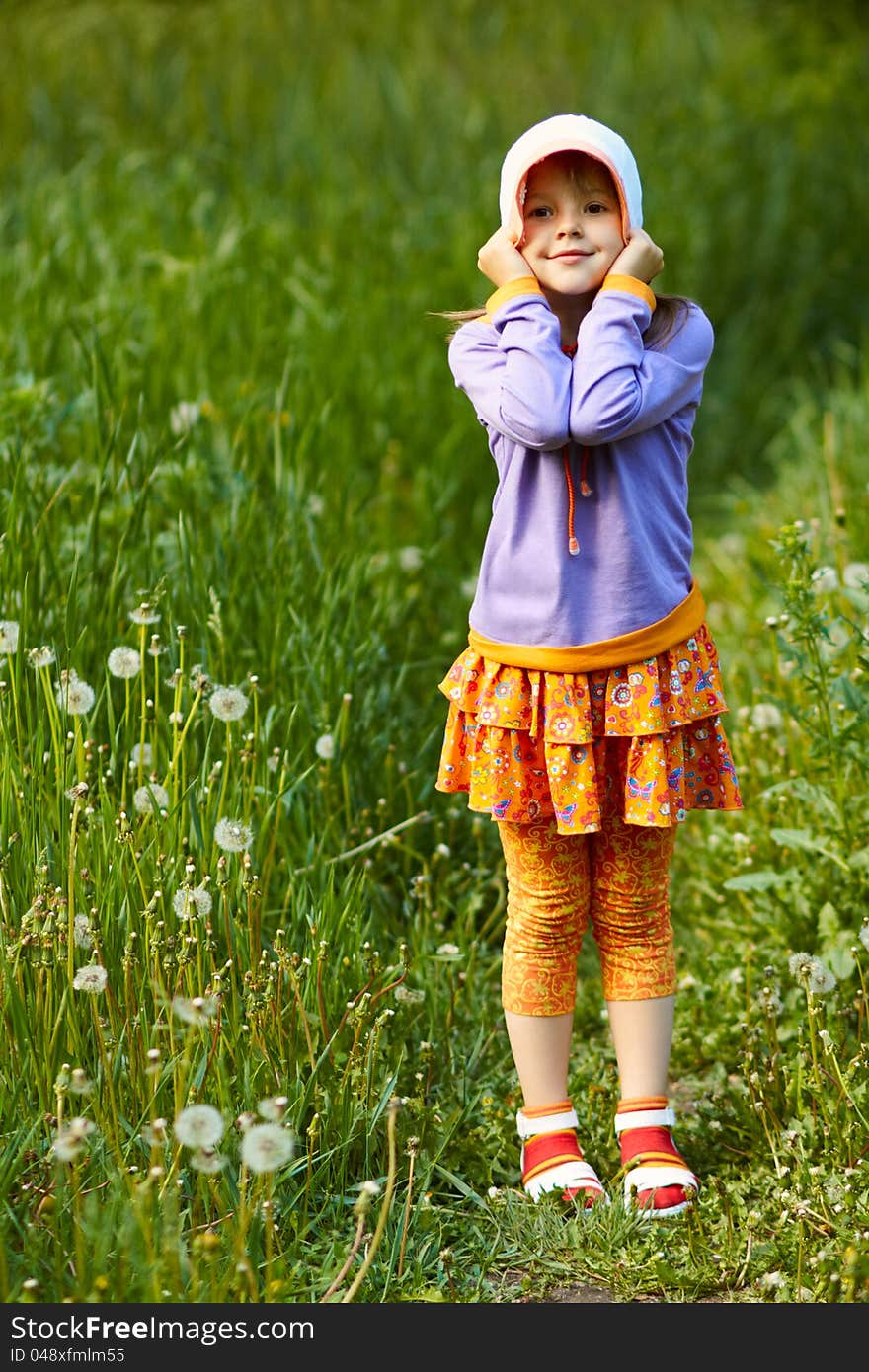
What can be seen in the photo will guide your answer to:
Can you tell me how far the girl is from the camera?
2293mm

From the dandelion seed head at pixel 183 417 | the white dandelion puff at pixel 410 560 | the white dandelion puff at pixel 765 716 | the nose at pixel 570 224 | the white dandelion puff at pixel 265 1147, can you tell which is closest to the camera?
the white dandelion puff at pixel 265 1147

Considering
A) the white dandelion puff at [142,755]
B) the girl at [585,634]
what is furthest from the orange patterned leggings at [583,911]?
the white dandelion puff at [142,755]

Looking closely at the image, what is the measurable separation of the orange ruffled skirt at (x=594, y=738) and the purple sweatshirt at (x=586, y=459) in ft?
0.25

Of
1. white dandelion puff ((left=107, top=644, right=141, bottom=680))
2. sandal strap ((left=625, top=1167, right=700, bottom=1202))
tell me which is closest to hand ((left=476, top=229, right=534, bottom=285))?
white dandelion puff ((left=107, top=644, right=141, bottom=680))

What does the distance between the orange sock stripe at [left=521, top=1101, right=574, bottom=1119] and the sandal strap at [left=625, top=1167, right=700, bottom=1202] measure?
15cm

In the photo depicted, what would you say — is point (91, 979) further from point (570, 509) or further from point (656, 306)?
point (656, 306)

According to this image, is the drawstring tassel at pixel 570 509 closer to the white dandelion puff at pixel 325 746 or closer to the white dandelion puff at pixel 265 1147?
the white dandelion puff at pixel 325 746

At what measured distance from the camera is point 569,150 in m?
2.33

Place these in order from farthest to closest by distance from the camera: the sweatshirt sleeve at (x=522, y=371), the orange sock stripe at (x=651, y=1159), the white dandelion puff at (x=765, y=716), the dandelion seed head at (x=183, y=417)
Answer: the dandelion seed head at (x=183, y=417) < the white dandelion puff at (x=765, y=716) < the orange sock stripe at (x=651, y=1159) < the sweatshirt sleeve at (x=522, y=371)

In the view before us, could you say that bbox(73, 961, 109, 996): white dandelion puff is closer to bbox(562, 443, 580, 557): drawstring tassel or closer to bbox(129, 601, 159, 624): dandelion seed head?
bbox(129, 601, 159, 624): dandelion seed head

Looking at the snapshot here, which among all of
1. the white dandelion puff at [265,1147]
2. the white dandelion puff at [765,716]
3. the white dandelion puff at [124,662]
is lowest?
the white dandelion puff at [265,1147]

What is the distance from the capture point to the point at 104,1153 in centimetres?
212

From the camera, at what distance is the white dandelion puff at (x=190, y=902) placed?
2.20 metres
